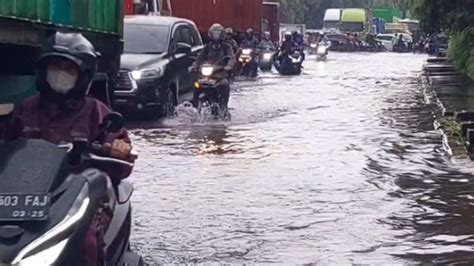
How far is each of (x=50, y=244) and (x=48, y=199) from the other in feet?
0.59

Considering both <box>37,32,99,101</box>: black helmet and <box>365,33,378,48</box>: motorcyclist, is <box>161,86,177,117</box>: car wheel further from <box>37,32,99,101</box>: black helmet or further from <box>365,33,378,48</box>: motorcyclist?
<box>365,33,378,48</box>: motorcyclist

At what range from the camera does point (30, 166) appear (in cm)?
402

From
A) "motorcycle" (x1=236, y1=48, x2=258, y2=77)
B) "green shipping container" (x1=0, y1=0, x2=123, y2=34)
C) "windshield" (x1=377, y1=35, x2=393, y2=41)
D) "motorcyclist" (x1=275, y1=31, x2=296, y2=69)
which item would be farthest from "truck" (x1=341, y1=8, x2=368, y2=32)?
"green shipping container" (x1=0, y1=0, x2=123, y2=34)

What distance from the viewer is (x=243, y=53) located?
32.3m

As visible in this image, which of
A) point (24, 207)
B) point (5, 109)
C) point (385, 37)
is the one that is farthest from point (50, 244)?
point (385, 37)

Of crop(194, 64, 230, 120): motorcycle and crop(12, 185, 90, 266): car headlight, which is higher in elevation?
crop(12, 185, 90, 266): car headlight

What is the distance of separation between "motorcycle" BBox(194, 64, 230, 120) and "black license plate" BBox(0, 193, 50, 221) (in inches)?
514

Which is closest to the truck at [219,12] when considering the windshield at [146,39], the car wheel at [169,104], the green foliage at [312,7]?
the windshield at [146,39]

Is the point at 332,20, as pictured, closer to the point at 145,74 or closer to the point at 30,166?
the point at 145,74

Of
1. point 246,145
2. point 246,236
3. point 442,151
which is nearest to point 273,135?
point 246,145

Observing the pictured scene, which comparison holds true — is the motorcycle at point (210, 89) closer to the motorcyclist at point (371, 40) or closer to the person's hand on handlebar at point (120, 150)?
the person's hand on handlebar at point (120, 150)

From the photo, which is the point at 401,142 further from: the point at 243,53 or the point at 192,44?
the point at 243,53

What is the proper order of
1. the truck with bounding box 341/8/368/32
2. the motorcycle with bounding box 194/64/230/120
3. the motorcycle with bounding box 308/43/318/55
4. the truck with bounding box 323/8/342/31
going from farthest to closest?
1. the truck with bounding box 323/8/342/31
2. the truck with bounding box 341/8/368/32
3. the motorcycle with bounding box 308/43/318/55
4. the motorcycle with bounding box 194/64/230/120

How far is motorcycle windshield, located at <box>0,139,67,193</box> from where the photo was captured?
395 centimetres
